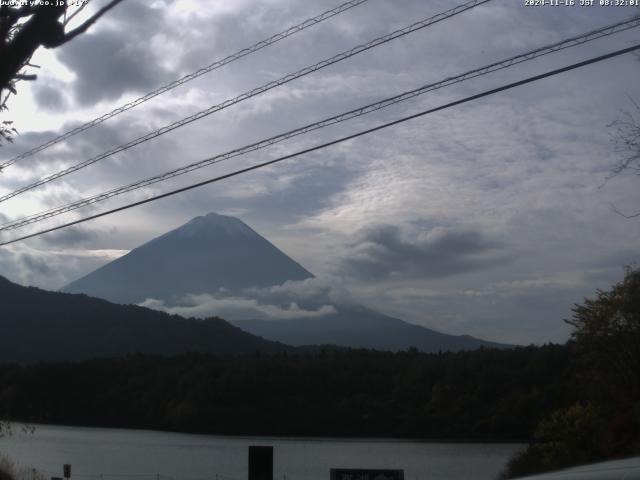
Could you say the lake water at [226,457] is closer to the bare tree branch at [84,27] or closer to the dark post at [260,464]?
the dark post at [260,464]

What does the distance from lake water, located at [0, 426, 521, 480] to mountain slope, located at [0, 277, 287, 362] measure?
23.3 metres

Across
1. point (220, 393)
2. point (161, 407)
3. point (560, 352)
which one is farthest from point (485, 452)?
point (161, 407)

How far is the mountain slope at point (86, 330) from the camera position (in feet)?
265

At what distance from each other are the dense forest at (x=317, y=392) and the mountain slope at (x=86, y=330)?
52.6 ft

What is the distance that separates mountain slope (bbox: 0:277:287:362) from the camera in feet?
265

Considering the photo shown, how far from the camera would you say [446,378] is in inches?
2094

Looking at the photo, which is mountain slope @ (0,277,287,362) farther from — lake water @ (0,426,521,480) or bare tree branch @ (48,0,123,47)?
bare tree branch @ (48,0,123,47)

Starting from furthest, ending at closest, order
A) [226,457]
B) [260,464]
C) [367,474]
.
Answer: [226,457]
[260,464]
[367,474]

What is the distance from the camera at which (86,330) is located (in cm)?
8725

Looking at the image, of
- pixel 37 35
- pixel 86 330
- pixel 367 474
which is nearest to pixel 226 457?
pixel 367 474

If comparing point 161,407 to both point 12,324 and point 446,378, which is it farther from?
point 12,324

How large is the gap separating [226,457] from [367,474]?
35613mm

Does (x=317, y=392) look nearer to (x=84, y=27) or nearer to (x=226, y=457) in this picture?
(x=226, y=457)

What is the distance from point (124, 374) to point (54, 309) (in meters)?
29.6
